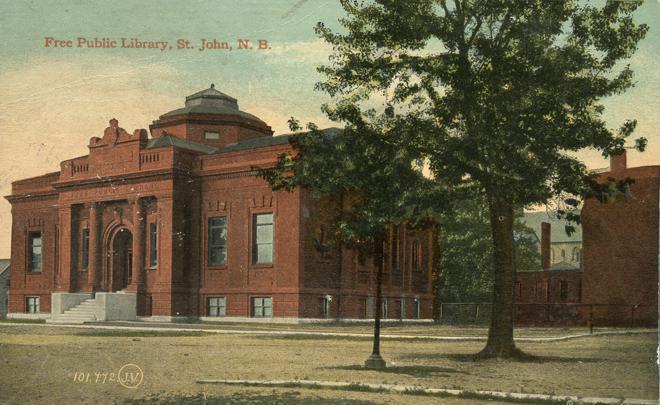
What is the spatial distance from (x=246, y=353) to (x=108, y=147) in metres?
19.4

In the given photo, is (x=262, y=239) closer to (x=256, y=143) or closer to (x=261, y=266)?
(x=261, y=266)

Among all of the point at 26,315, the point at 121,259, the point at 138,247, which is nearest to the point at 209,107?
A: the point at 138,247

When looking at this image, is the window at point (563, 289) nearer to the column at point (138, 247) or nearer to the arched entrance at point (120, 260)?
the arched entrance at point (120, 260)

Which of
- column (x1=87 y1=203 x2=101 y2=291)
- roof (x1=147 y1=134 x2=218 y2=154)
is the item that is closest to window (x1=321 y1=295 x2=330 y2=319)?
roof (x1=147 y1=134 x2=218 y2=154)

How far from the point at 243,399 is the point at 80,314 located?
24500mm

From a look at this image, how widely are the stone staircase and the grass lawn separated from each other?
13.0 m

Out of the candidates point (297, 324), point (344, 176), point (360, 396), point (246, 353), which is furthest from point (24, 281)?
point (360, 396)

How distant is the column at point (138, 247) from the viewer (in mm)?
34750

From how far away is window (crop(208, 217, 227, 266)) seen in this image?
33438 millimetres

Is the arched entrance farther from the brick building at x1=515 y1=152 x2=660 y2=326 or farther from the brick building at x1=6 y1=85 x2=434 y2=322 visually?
the brick building at x1=515 y1=152 x2=660 y2=326

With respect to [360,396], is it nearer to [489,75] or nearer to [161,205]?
[489,75]

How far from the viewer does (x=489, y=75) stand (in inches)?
630

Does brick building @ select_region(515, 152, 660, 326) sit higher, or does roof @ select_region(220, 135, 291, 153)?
roof @ select_region(220, 135, 291, 153)

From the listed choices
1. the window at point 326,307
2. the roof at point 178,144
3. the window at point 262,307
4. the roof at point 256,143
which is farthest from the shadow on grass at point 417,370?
the roof at point 178,144
